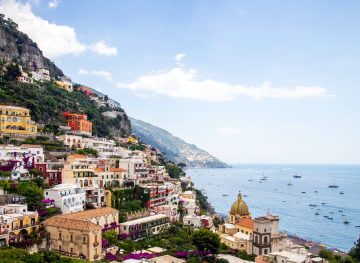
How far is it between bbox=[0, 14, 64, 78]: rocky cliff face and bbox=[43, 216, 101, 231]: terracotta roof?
6437cm

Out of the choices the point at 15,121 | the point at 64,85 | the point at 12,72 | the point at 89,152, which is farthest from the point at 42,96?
the point at 64,85

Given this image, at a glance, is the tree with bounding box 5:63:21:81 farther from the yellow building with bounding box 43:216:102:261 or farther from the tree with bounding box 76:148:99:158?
the yellow building with bounding box 43:216:102:261

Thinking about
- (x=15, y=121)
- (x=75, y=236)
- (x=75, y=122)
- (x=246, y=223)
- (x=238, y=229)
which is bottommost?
(x=238, y=229)

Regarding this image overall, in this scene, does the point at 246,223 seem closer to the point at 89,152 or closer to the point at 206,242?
the point at 206,242

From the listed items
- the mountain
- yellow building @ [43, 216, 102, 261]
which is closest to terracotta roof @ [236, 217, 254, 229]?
yellow building @ [43, 216, 102, 261]

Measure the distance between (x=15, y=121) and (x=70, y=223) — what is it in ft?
91.7

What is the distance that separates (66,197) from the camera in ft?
152

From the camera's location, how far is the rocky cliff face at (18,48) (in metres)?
99.1

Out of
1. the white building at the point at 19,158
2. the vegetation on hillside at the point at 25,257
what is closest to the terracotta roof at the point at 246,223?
the white building at the point at 19,158

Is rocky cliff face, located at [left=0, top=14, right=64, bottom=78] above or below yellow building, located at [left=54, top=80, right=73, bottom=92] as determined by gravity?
above

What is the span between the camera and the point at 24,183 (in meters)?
46.0

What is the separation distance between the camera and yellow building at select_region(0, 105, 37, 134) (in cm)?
6131

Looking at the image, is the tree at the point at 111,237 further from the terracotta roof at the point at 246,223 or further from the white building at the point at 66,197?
the terracotta roof at the point at 246,223

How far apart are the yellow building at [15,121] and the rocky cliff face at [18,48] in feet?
121
